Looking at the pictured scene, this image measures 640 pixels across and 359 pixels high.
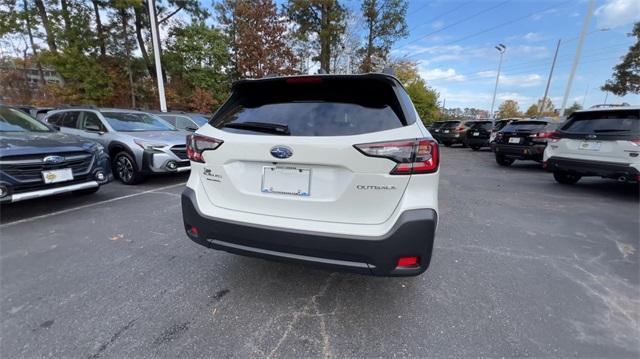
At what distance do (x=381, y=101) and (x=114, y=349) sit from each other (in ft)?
7.54

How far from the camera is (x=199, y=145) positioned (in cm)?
204

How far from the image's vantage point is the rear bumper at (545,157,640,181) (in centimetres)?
459

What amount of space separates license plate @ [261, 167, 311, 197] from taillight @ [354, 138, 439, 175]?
391 millimetres

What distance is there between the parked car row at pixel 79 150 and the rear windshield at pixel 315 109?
3.04m

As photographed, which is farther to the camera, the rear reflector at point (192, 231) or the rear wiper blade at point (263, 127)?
the rear reflector at point (192, 231)

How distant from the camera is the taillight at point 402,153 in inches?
64.6

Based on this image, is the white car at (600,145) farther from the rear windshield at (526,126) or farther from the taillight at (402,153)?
the taillight at (402,153)

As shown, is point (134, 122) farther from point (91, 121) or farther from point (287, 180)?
point (287, 180)

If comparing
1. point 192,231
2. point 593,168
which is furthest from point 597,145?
point 192,231

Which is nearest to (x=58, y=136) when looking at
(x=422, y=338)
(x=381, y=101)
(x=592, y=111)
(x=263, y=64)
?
(x=381, y=101)

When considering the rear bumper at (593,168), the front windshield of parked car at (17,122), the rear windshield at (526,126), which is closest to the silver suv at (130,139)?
the front windshield of parked car at (17,122)

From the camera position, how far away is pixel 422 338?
1.80 m

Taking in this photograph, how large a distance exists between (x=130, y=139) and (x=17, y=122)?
1.49 meters

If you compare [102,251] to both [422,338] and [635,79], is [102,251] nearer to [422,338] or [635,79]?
[422,338]
